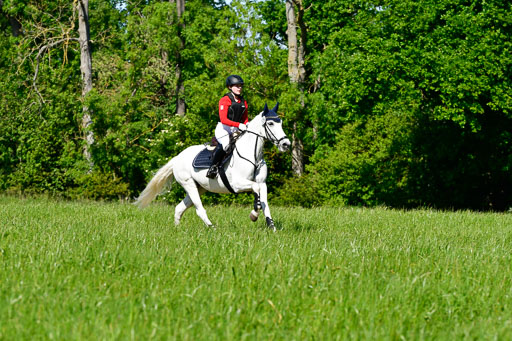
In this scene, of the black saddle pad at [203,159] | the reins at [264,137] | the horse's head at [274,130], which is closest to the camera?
the horse's head at [274,130]

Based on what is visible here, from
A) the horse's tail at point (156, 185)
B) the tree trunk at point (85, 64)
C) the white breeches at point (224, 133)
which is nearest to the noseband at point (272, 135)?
the white breeches at point (224, 133)

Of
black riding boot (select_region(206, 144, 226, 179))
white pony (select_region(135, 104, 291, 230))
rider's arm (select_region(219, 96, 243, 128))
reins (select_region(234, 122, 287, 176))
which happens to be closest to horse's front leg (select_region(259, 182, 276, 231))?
white pony (select_region(135, 104, 291, 230))

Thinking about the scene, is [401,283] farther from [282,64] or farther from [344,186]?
[282,64]

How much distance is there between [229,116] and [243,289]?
5834 millimetres

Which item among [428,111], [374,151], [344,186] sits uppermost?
[428,111]

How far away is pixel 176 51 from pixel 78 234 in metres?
25.3

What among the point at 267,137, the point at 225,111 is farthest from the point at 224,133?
the point at 267,137

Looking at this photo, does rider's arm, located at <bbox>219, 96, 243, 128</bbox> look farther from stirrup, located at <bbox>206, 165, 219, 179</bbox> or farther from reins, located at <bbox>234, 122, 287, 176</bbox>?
stirrup, located at <bbox>206, 165, 219, 179</bbox>

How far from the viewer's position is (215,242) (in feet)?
26.0

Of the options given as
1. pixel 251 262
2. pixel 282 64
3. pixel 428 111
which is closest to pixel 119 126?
pixel 282 64

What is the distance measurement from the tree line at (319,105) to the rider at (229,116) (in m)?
12.0

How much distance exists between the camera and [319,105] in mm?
25688

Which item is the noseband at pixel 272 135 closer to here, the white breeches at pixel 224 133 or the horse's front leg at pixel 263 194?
the horse's front leg at pixel 263 194

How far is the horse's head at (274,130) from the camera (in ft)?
31.9
